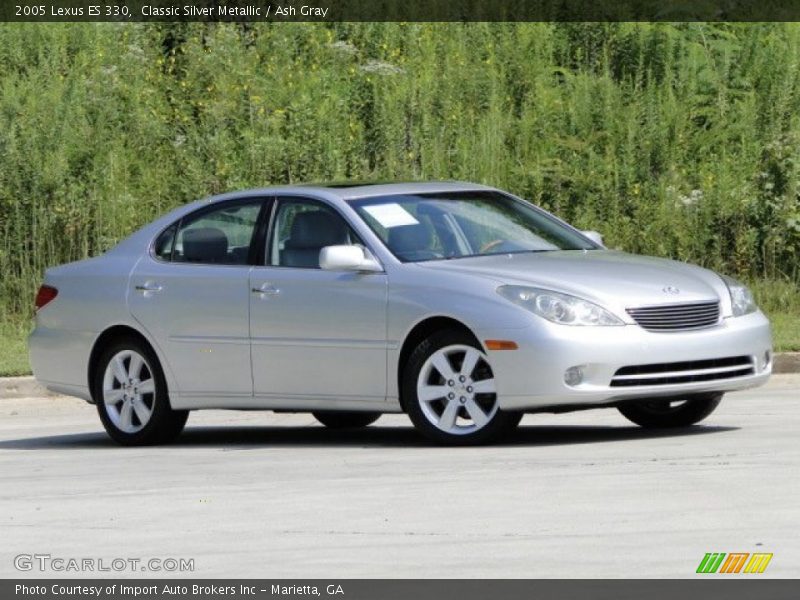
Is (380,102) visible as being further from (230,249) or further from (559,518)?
(559,518)

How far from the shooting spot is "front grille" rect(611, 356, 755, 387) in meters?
10.6

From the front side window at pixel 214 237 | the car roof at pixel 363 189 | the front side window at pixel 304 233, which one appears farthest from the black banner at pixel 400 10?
the front side window at pixel 304 233

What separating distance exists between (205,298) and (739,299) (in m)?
3.28

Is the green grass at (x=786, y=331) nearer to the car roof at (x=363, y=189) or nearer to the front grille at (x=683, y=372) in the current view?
the car roof at (x=363, y=189)

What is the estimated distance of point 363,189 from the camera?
39.5ft

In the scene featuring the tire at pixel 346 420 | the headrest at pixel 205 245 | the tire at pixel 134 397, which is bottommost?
the tire at pixel 346 420

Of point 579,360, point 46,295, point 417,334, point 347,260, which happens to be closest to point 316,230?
point 347,260

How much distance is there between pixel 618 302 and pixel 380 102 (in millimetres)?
14364

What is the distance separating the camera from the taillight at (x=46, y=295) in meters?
12.9

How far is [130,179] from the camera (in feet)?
78.6

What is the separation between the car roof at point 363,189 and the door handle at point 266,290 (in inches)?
26.2

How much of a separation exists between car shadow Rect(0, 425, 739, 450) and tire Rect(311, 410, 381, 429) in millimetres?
64

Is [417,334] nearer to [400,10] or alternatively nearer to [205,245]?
[205,245]
